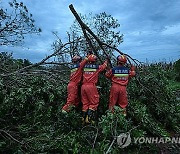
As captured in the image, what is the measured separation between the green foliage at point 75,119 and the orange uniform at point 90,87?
356mm

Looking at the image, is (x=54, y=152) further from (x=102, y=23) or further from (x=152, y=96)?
(x=102, y=23)

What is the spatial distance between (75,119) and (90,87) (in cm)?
76

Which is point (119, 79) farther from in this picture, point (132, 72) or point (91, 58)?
Answer: point (91, 58)

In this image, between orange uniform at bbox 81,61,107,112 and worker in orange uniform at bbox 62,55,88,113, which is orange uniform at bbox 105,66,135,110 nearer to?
orange uniform at bbox 81,61,107,112

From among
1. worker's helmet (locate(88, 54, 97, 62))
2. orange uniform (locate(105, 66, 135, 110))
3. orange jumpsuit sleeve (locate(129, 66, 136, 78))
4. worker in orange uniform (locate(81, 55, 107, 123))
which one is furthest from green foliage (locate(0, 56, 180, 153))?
worker's helmet (locate(88, 54, 97, 62))

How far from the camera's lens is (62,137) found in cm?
497

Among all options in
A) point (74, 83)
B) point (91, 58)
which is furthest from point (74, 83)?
point (91, 58)

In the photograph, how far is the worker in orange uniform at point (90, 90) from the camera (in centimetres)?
605

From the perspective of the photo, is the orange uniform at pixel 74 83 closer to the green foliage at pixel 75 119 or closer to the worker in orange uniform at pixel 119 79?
the green foliage at pixel 75 119

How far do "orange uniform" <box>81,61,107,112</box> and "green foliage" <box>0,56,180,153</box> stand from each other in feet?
1.17

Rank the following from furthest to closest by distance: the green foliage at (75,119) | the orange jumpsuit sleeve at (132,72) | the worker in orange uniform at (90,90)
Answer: the orange jumpsuit sleeve at (132,72), the worker in orange uniform at (90,90), the green foliage at (75,119)

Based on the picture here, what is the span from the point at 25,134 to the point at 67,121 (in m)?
1.05

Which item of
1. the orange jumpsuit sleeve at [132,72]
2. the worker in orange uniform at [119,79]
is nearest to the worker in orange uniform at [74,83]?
the worker in orange uniform at [119,79]

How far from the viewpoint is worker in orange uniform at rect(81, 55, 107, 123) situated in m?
6.05
